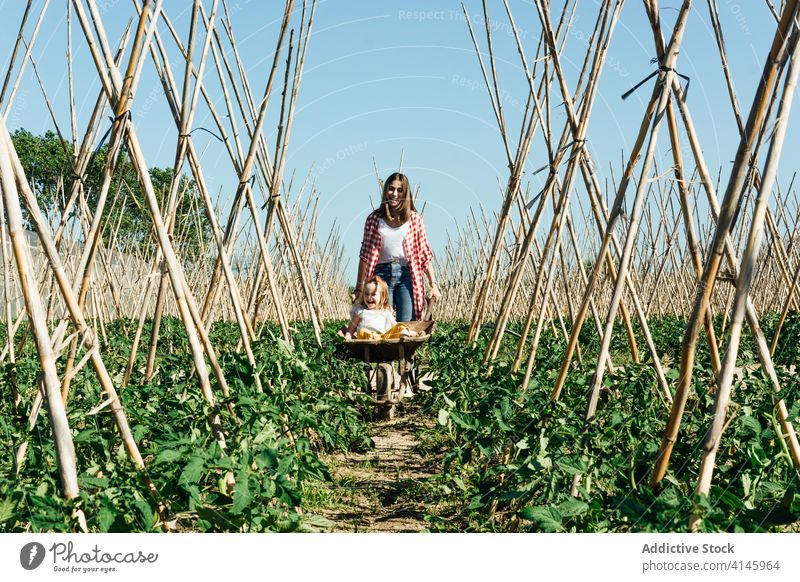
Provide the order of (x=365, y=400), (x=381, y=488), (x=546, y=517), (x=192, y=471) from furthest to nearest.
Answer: (x=365, y=400) < (x=381, y=488) < (x=192, y=471) < (x=546, y=517)

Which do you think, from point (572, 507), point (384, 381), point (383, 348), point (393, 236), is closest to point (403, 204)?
point (393, 236)

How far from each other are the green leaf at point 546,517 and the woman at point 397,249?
→ 11.0 feet

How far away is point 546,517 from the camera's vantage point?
1.76 meters

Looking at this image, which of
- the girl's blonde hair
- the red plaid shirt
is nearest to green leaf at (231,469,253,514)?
the girl's blonde hair

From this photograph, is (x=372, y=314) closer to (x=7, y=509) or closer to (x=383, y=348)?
(x=383, y=348)

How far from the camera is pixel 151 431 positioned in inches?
96.7

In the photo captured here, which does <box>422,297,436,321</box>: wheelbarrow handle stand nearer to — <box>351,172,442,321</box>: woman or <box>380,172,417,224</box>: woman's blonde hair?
<box>351,172,442,321</box>: woman

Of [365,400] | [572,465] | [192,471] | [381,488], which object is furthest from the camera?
[365,400]

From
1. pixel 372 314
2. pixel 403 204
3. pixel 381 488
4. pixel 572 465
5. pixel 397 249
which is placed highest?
pixel 403 204

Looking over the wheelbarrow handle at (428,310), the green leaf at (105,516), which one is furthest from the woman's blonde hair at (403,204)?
the green leaf at (105,516)

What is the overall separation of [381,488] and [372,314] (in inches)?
74.2

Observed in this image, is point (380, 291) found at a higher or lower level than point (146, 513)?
higher
